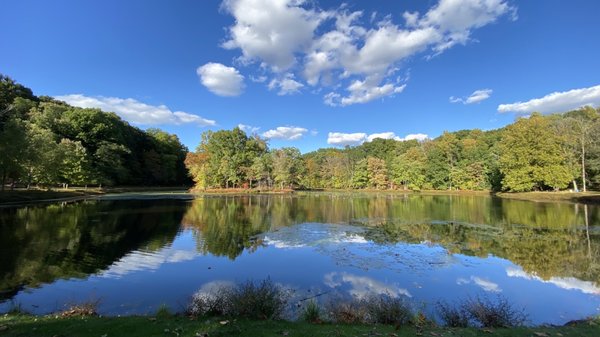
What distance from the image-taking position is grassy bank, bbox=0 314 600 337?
5.78 metres

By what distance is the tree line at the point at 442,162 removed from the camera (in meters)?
53.4

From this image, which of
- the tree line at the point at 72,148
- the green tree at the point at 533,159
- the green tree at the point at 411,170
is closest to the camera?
the tree line at the point at 72,148

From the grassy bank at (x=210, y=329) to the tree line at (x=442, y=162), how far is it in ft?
182

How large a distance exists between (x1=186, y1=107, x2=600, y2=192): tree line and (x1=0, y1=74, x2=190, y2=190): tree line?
11.3m

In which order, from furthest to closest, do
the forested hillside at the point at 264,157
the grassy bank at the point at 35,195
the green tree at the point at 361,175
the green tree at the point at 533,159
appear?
the green tree at the point at 361,175, the green tree at the point at 533,159, the forested hillside at the point at 264,157, the grassy bank at the point at 35,195

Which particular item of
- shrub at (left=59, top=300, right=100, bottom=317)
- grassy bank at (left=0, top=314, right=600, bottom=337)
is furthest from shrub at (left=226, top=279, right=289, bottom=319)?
shrub at (left=59, top=300, right=100, bottom=317)

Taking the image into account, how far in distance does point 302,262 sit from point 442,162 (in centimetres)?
7541

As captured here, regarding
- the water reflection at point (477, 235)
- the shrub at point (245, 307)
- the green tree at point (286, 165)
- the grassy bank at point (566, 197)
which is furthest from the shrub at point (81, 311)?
the green tree at point (286, 165)

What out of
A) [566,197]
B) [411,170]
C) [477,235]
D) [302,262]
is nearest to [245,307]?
[302,262]

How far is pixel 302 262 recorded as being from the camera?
14.3 m

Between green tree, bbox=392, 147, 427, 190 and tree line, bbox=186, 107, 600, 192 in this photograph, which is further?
green tree, bbox=392, 147, 427, 190

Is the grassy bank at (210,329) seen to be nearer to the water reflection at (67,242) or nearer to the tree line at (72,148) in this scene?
the water reflection at (67,242)

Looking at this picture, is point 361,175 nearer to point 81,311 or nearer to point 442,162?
point 442,162

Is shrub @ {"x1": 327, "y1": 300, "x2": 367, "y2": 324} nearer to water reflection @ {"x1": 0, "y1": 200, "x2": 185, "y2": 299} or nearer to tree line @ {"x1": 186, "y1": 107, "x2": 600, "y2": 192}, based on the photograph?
water reflection @ {"x1": 0, "y1": 200, "x2": 185, "y2": 299}
